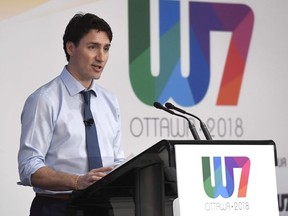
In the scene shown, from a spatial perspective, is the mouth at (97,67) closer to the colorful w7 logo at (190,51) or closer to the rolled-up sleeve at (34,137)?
the rolled-up sleeve at (34,137)

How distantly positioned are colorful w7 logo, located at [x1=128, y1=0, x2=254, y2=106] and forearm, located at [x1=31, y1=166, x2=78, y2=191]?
185cm

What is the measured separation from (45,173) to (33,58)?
64.5 inches

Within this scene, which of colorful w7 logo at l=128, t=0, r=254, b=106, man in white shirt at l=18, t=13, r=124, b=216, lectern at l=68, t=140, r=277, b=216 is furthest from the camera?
colorful w7 logo at l=128, t=0, r=254, b=106

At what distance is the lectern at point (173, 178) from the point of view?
2619 mm

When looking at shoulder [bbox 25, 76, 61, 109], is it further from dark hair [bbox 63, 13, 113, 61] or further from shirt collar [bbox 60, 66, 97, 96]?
dark hair [bbox 63, 13, 113, 61]

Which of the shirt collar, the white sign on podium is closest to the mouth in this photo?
the shirt collar

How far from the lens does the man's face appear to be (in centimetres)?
365

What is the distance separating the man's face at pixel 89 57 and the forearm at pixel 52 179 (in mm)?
568

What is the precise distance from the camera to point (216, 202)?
2.69 m

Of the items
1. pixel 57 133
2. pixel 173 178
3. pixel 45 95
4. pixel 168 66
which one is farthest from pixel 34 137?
pixel 168 66

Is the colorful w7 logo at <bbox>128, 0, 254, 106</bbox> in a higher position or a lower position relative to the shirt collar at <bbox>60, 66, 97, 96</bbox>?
higher

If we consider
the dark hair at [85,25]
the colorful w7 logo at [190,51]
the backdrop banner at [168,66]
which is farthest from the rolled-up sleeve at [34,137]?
the colorful w7 logo at [190,51]

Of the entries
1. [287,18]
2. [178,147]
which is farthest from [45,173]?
[287,18]

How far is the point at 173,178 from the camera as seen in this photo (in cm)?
284
